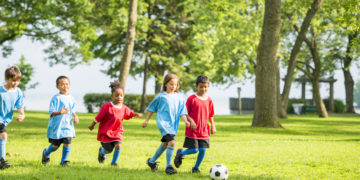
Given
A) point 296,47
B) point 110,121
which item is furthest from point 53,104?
point 296,47

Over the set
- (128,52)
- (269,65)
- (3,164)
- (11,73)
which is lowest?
(3,164)

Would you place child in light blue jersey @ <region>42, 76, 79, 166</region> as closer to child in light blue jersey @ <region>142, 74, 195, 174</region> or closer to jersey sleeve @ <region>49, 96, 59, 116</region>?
jersey sleeve @ <region>49, 96, 59, 116</region>

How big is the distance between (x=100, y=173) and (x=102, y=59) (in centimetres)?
3311

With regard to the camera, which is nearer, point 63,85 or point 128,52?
point 63,85

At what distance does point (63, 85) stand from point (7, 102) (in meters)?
0.99

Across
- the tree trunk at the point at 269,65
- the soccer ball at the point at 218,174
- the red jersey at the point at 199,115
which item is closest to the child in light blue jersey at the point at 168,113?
the red jersey at the point at 199,115

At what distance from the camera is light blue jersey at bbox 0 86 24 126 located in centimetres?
692

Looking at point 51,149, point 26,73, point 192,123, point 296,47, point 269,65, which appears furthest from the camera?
point 26,73

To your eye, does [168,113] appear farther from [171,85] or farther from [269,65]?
[269,65]

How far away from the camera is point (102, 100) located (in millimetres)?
35750

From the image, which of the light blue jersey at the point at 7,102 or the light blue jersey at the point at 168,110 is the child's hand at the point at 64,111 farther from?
the light blue jersey at the point at 168,110

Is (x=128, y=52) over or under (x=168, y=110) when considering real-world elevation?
over

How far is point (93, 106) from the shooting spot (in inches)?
1430

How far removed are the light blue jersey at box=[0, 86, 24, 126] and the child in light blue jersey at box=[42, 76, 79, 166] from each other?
0.63 m
